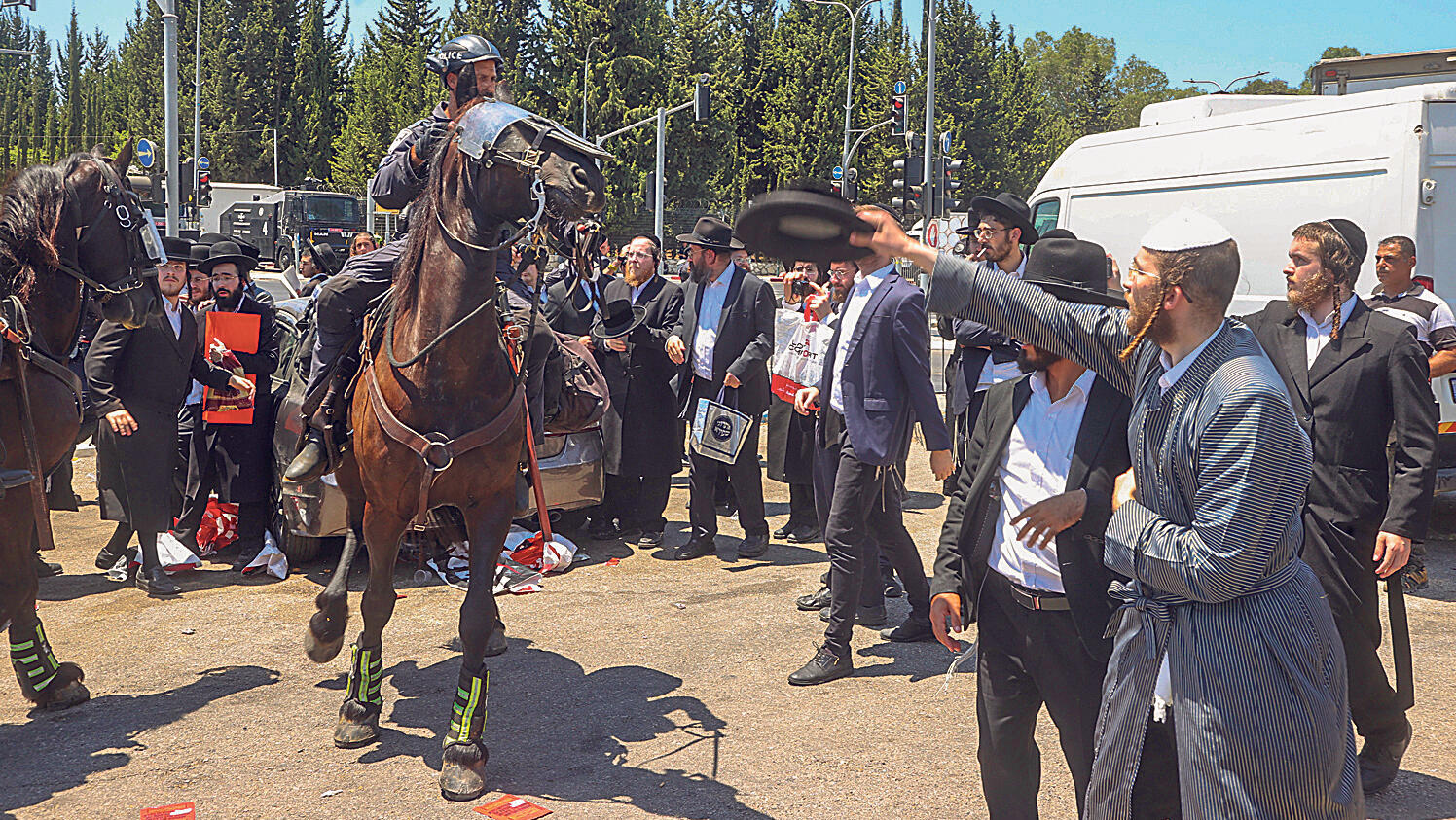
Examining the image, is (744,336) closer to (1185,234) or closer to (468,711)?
(468,711)

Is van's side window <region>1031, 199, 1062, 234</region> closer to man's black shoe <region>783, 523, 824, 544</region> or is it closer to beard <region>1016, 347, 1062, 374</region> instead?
man's black shoe <region>783, 523, 824, 544</region>

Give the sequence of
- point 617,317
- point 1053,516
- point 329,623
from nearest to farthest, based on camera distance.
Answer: point 1053,516, point 329,623, point 617,317

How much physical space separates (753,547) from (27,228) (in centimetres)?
535

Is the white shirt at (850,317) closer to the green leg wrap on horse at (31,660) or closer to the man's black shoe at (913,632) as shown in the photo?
the man's black shoe at (913,632)

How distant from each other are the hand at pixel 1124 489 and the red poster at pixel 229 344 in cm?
668

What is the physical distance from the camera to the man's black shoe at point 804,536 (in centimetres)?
976

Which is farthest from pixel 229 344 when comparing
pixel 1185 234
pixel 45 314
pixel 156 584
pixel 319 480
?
pixel 1185 234

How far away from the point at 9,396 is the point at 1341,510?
5.81m

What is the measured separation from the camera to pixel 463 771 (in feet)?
15.7

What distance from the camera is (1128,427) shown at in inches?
124

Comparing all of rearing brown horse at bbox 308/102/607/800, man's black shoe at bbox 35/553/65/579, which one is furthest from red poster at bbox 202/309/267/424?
rearing brown horse at bbox 308/102/607/800

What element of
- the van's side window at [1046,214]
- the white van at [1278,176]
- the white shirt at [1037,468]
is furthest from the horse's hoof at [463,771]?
the van's side window at [1046,214]

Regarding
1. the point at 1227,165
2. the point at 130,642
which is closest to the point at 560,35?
the point at 1227,165

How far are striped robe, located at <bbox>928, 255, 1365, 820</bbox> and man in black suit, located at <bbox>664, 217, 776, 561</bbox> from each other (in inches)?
243
